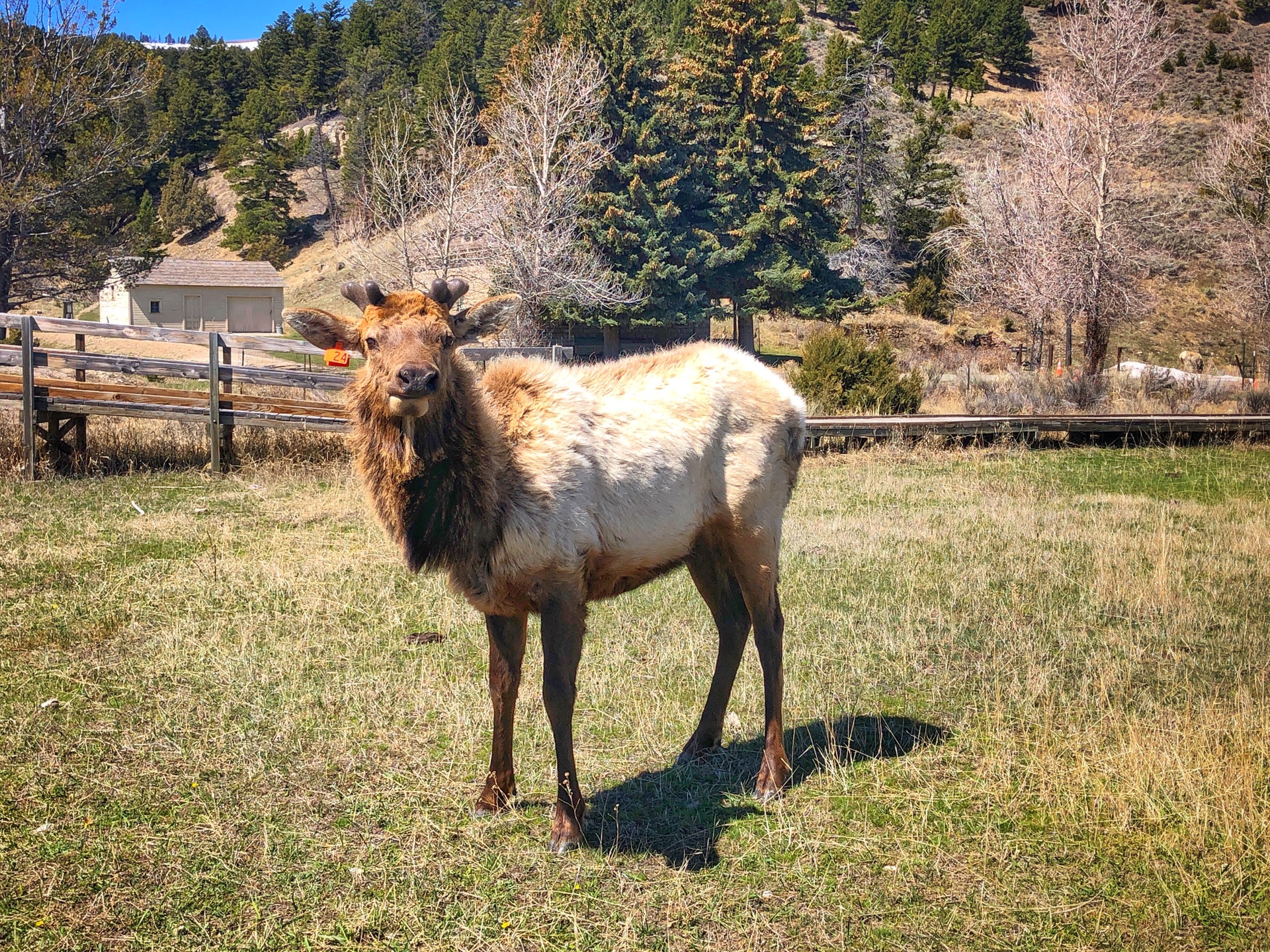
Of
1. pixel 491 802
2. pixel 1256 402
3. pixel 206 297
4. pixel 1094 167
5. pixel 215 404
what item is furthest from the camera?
pixel 206 297

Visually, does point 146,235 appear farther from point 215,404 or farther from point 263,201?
point 215,404

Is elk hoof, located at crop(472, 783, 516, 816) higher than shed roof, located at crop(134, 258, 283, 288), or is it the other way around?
shed roof, located at crop(134, 258, 283, 288)

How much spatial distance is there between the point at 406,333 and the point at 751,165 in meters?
39.6

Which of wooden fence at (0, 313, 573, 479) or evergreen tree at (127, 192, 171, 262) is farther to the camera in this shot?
evergreen tree at (127, 192, 171, 262)

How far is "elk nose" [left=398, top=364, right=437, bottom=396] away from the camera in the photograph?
4.29 metres

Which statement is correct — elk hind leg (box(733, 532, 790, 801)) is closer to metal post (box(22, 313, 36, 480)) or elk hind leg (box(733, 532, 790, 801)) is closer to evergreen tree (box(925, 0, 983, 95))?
metal post (box(22, 313, 36, 480))

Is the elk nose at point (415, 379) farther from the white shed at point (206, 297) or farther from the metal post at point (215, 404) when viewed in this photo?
the white shed at point (206, 297)

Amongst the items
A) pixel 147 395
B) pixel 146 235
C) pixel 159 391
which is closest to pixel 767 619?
pixel 147 395

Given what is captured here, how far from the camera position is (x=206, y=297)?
56.8 meters

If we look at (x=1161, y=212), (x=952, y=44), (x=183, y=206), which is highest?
(x=952, y=44)

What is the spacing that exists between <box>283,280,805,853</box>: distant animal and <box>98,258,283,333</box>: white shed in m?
54.8

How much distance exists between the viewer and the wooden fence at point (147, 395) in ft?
44.1

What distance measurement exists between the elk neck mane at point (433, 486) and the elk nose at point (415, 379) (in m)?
0.31

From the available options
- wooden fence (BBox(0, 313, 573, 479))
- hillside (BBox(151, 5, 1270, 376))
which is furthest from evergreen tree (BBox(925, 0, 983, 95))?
wooden fence (BBox(0, 313, 573, 479))
